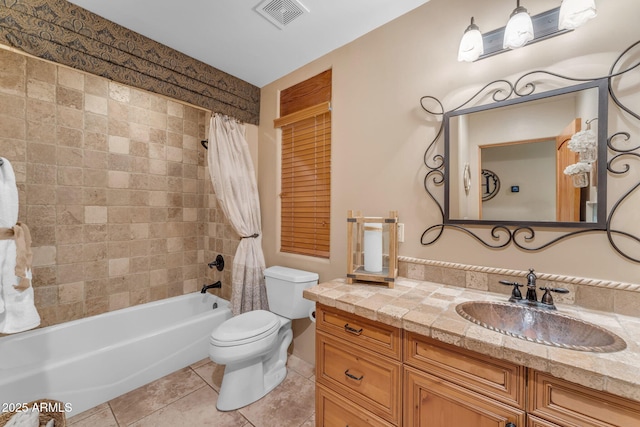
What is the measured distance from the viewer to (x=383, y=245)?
164 cm

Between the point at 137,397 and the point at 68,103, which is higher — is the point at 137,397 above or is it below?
below

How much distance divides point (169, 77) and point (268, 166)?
0.99 metres

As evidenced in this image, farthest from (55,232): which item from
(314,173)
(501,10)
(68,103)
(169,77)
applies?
(501,10)

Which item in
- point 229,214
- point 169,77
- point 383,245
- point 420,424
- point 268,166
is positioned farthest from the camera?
point 268,166

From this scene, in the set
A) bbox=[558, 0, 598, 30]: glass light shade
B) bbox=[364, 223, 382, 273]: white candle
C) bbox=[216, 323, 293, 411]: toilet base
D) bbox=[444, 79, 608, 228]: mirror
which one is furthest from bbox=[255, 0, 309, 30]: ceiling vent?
bbox=[216, 323, 293, 411]: toilet base

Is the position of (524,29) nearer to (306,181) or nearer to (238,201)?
(306,181)

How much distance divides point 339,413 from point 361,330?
0.45 meters

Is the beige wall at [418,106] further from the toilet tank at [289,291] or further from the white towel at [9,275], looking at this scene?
the white towel at [9,275]

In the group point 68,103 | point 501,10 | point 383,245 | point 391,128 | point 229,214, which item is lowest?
point 383,245

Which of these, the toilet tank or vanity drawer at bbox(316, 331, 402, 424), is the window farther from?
vanity drawer at bbox(316, 331, 402, 424)

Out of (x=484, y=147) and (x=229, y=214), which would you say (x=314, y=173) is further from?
(x=484, y=147)

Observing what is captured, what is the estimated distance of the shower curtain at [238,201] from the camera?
87.0 inches

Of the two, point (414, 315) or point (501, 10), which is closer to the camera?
point (414, 315)

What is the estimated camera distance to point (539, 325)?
1.05 meters
